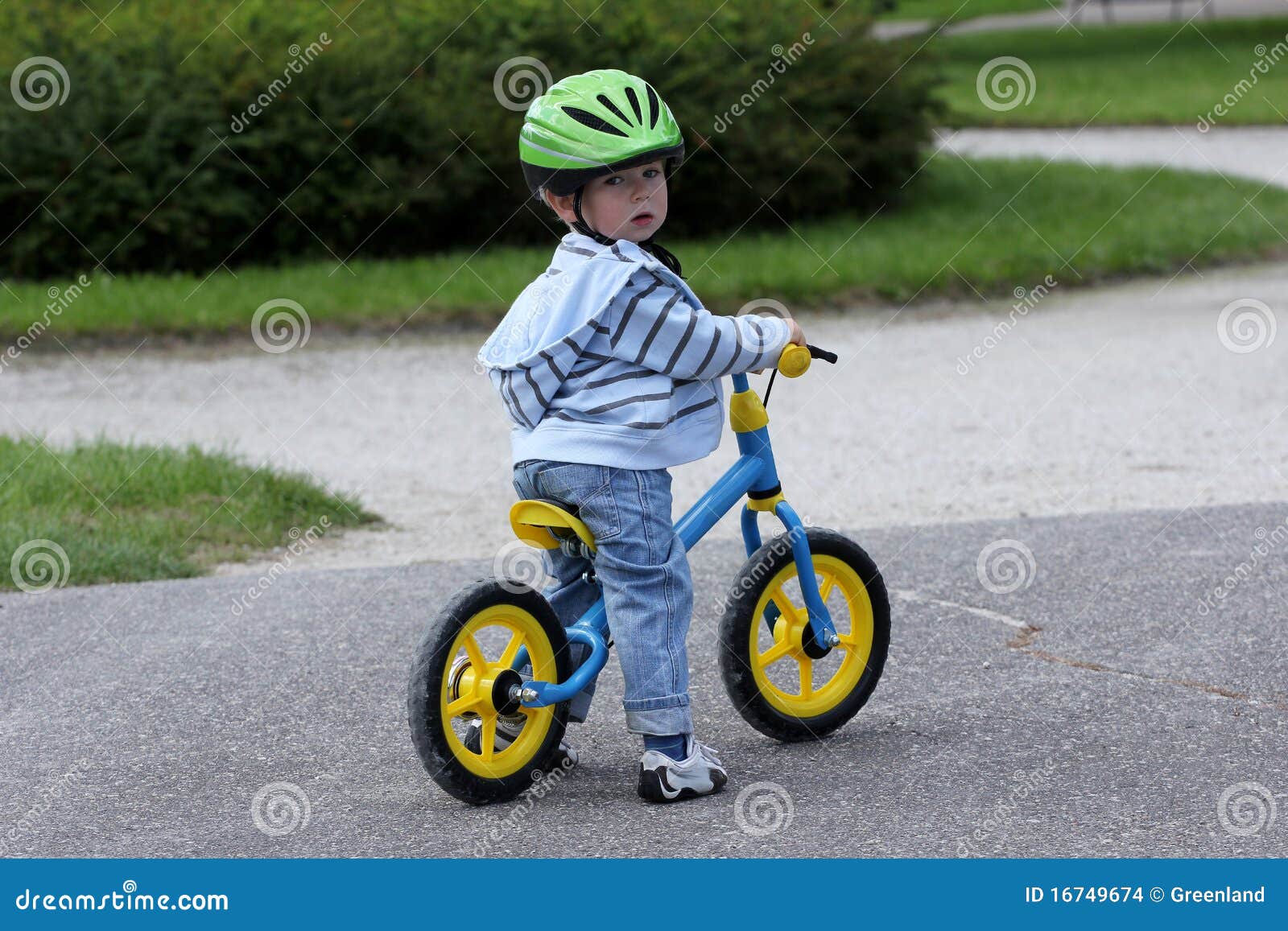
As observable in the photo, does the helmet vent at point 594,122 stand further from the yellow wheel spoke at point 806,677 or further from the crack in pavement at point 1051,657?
the crack in pavement at point 1051,657

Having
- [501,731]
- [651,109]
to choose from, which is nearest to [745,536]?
[501,731]

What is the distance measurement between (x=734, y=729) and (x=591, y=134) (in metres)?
1.49

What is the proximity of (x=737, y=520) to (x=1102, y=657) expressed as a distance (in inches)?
90.0

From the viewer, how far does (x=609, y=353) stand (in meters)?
3.23

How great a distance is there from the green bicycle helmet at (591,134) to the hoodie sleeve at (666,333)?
0.50 ft

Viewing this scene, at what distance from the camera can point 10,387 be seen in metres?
8.63

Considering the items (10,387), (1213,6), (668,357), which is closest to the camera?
(668,357)

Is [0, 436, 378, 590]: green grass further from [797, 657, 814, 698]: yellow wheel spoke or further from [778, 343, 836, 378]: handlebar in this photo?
[778, 343, 836, 378]: handlebar

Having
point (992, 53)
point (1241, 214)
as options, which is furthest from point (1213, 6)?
point (1241, 214)

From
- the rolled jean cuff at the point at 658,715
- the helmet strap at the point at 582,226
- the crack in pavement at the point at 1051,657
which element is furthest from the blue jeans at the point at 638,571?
the crack in pavement at the point at 1051,657

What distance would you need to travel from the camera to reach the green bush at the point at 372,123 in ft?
34.3

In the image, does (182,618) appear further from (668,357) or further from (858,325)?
(858,325)

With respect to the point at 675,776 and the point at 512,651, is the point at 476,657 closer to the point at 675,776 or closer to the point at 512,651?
the point at 512,651

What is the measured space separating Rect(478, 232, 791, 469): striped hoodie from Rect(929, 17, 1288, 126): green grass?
10858mm
